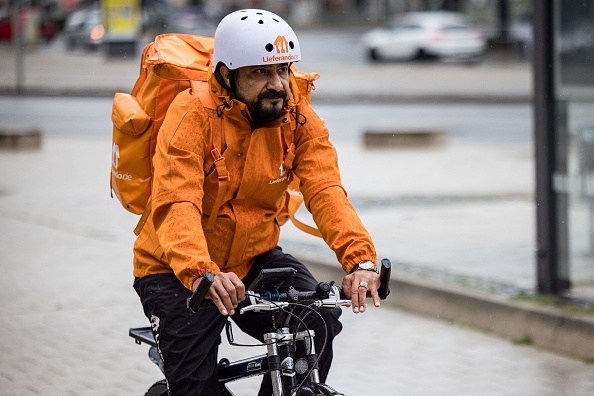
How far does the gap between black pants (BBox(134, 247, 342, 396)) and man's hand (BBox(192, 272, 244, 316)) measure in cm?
56

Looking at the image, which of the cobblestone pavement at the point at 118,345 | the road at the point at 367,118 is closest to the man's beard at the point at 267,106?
the cobblestone pavement at the point at 118,345

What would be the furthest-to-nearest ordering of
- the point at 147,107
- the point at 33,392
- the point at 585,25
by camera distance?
the point at 585,25
the point at 33,392
the point at 147,107

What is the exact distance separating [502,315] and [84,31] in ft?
127

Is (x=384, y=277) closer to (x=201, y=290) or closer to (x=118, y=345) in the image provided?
(x=201, y=290)

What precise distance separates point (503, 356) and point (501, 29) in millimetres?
38659

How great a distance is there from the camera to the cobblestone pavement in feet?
20.0

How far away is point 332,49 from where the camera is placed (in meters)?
44.3

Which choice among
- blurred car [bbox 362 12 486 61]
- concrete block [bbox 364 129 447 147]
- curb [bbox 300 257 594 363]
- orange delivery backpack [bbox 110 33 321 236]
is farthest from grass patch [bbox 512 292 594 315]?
blurred car [bbox 362 12 486 61]

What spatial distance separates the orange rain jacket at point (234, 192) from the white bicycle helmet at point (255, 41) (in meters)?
0.16

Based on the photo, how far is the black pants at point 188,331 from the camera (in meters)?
3.84

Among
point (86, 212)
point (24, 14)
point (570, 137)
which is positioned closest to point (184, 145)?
point (570, 137)

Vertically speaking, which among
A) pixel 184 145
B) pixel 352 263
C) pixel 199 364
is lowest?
pixel 199 364

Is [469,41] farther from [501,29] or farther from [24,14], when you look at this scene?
[24,14]

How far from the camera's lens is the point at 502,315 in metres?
7.12
